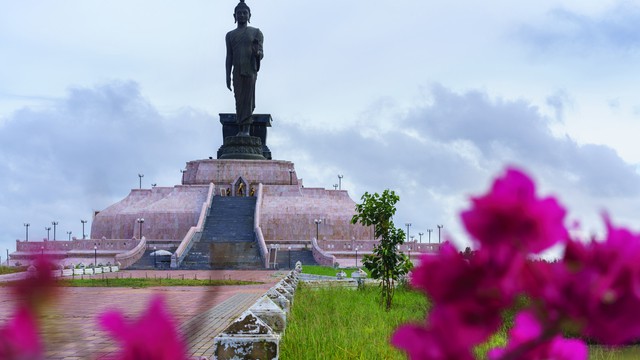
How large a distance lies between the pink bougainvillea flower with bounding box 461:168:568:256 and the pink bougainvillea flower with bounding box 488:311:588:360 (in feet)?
0.26

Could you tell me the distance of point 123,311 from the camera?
0.91m

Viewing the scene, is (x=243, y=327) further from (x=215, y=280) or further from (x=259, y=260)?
(x=259, y=260)

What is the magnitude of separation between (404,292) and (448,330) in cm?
1596

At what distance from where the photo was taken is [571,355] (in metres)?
0.86

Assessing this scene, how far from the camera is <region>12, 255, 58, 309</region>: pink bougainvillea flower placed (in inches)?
27.6

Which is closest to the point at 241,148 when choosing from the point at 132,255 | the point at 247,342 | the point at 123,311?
the point at 132,255

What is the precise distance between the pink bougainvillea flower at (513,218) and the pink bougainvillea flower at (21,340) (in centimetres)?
39

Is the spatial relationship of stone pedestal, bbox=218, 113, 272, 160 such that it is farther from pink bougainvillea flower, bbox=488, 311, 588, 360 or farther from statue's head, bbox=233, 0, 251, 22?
pink bougainvillea flower, bbox=488, 311, 588, 360

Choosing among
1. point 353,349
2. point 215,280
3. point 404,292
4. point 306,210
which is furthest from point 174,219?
point 215,280

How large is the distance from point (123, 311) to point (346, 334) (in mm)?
6297

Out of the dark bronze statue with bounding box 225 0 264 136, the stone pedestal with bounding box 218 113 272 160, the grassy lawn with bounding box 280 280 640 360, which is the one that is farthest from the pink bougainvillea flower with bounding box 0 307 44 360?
the stone pedestal with bounding box 218 113 272 160

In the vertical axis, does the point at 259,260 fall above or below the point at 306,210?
below

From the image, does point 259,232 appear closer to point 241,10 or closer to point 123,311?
point 241,10

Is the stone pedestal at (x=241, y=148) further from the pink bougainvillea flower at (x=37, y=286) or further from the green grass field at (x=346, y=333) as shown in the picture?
the pink bougainvillea flower at (x=37, y=286)
